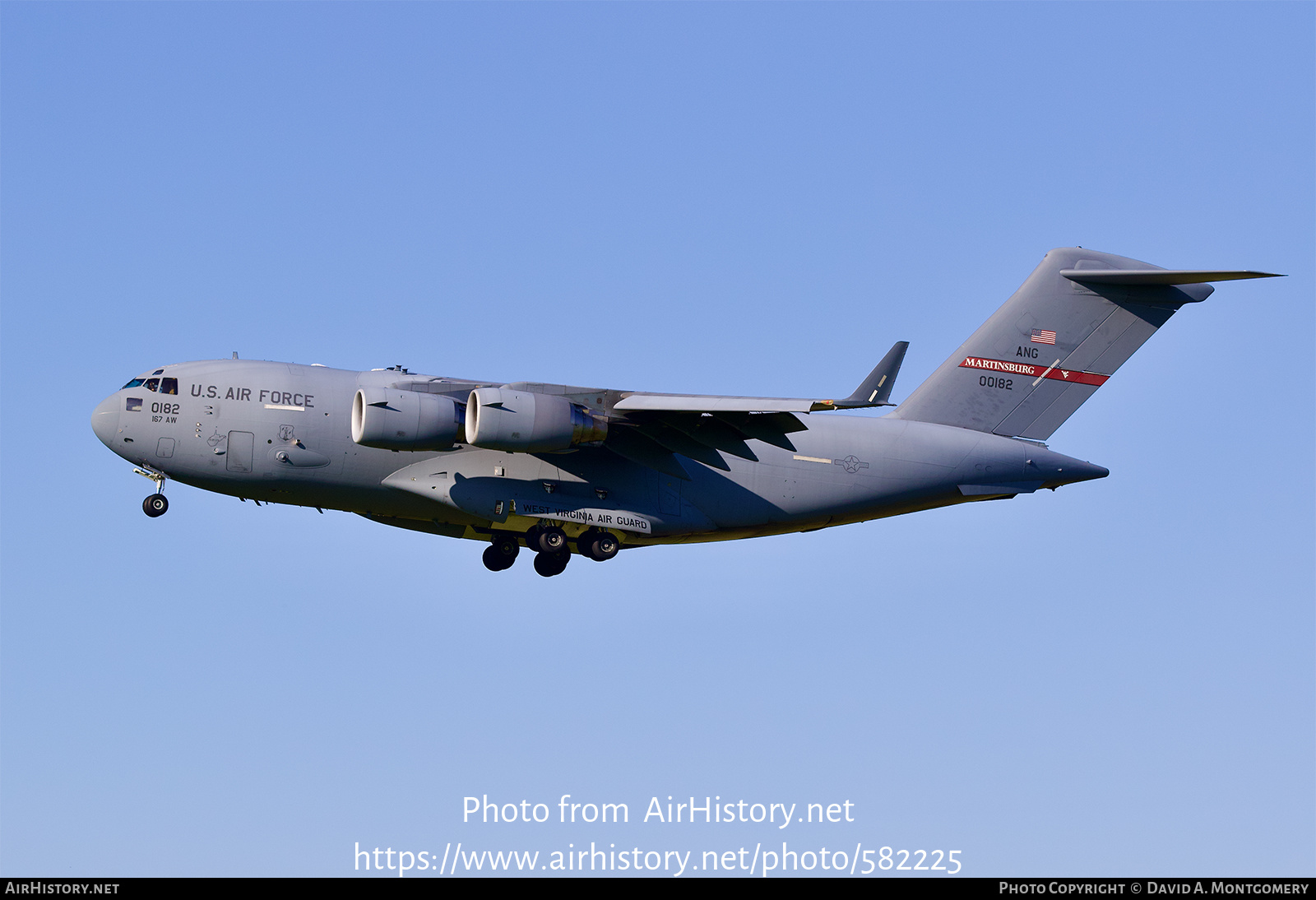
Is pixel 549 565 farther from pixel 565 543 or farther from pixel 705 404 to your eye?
pixel 705 404

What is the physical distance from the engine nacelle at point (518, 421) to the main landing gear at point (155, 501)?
3.34m

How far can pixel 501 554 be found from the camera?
1919cm

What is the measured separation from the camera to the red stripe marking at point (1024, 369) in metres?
19.9

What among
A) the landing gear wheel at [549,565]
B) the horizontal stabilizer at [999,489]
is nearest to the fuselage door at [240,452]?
the landing gear wheel at [549,565]

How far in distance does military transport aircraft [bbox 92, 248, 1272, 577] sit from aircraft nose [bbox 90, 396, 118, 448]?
0.8 inches

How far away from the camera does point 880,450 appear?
18.7 m

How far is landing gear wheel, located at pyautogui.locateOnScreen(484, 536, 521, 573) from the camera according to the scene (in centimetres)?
1912

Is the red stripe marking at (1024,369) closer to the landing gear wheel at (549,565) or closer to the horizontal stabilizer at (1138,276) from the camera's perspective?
the horizontal stabilizer at (1138,276)

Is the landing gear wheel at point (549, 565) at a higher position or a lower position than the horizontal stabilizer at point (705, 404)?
lower

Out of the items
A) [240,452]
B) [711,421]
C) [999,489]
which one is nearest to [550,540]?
[711,421]

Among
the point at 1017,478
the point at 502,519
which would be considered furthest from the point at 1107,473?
the point at 502,519

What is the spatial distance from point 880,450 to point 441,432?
5385mm
